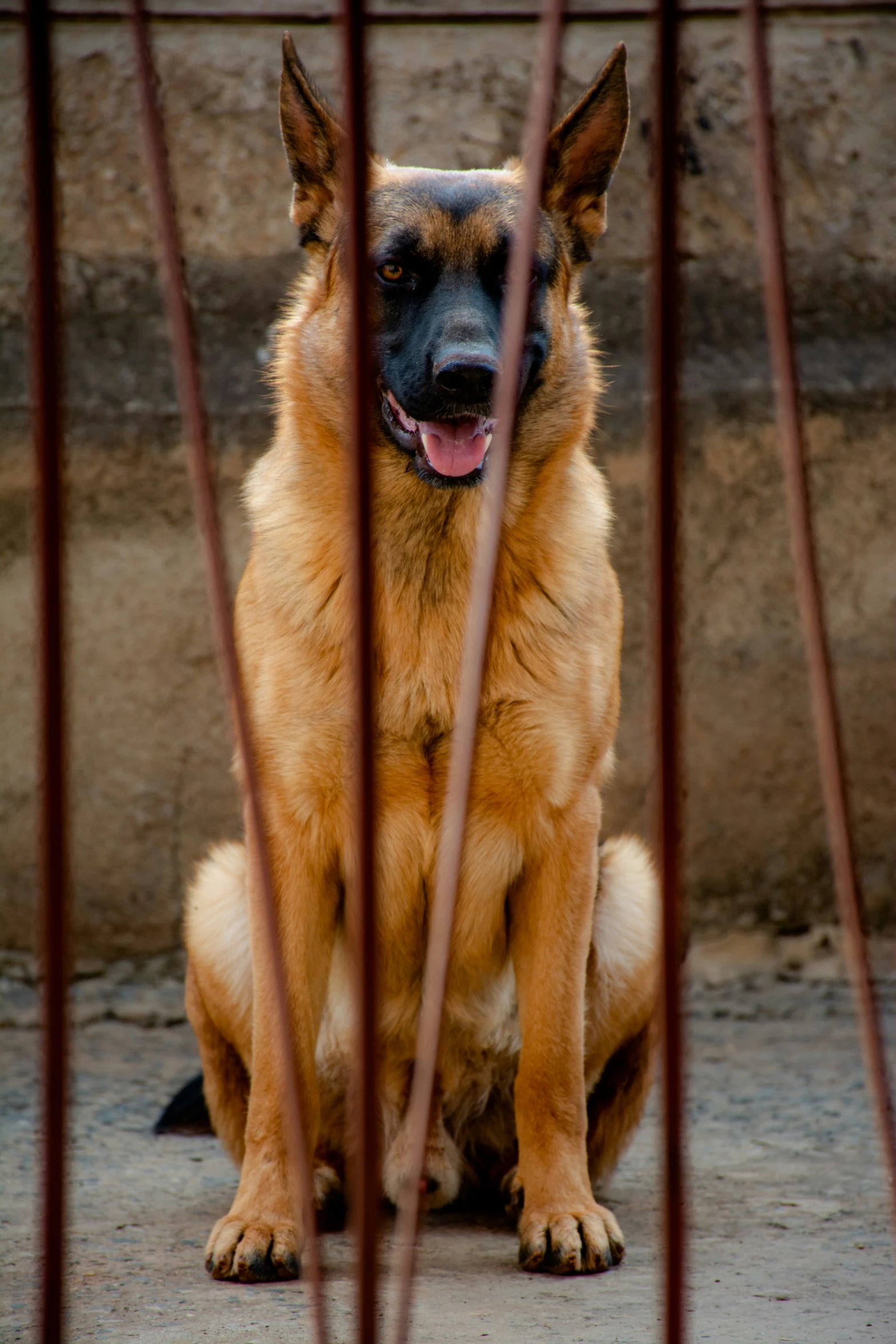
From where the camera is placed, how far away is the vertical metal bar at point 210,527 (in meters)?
1.19

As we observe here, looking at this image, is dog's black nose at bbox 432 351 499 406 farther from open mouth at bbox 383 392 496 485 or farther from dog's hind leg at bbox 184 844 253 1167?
dog's hind leg at bbox 184 844 253 1167

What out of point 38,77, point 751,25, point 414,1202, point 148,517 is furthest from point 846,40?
point 414,1202

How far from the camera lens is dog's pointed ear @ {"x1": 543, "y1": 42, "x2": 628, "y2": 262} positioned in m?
2.51

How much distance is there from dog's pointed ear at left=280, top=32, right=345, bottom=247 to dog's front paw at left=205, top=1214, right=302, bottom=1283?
77.3 inches

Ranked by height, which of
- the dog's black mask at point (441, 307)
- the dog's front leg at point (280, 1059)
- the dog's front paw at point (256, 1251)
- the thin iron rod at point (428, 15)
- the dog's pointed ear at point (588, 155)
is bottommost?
the dog's front paw at point (256, 1251)

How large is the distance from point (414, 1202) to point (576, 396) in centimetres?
191

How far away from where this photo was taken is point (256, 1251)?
2.34 meters

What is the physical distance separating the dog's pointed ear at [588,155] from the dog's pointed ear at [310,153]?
434mm

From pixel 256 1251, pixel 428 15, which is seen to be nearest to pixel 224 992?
pixel 256 1251

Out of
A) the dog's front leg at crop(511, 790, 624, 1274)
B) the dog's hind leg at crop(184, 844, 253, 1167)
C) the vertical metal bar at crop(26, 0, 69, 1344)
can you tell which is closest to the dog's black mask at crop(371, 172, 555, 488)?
the dog's front leg at crop(511, 790, 624, 1274)

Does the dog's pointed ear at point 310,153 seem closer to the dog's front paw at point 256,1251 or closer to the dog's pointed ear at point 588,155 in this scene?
the dog's pointed ear at point 588,155

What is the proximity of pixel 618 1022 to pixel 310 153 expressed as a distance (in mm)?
1929

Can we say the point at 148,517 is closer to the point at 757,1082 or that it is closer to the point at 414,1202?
the point at 757,1082

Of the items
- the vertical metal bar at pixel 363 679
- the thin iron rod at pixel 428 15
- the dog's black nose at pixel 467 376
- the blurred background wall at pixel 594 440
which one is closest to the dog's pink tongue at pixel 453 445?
the dog's black nose at pixel 467 376
